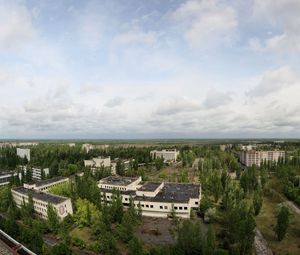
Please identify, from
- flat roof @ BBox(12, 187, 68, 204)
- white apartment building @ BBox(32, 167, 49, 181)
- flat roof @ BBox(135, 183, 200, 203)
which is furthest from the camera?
white apartment building @ BBox(32, 167, 49, 181)

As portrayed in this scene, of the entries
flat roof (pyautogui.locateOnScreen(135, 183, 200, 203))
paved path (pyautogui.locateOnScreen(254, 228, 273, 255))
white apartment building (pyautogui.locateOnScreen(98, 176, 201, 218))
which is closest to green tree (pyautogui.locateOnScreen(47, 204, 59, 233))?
white apartment building (pyautogui.locateOnScreen(98, 176, 201, 218))

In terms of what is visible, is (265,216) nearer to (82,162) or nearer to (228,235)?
(228,235)

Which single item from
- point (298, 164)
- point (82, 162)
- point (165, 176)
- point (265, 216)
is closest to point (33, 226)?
point (265, 216)

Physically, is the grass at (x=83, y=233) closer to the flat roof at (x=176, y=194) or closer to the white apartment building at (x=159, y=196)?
the white apartment building at (x=159, y=196)

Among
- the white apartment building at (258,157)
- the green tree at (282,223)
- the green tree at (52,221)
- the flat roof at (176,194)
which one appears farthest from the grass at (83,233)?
the white apartment building at (258,157)

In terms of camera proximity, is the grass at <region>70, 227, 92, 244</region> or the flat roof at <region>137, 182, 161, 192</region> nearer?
the grass at <region>70, 227, 92, 244</region>

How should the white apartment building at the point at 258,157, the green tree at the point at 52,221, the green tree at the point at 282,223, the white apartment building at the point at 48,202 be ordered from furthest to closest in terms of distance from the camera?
the white apartment building at the point at 258,157
the white apartment building at the point at 48,202
the green tree at the point at 52,221
the green tree at the point at 282,223

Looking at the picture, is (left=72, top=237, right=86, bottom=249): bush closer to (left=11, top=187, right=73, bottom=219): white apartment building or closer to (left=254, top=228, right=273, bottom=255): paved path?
(left=11, top=187, right=73, bottom=219): white apartment building
